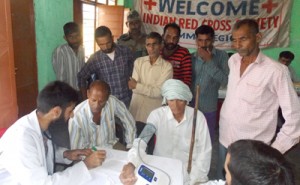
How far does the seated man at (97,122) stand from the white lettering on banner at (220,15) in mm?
3846

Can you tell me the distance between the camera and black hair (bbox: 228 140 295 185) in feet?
2.96

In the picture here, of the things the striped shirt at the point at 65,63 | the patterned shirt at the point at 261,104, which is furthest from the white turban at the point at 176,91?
the striped shirt at the point at 65,63

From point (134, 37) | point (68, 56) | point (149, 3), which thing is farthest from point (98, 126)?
point (149, 3)

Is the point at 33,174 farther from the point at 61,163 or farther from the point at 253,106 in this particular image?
the point at 253,106

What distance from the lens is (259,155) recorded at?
0.95 m

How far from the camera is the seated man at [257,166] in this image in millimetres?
904

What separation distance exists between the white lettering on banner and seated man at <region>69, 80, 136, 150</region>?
385 cm

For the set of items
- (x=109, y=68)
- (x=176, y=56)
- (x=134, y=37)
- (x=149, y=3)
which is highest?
(x=149, y=3)

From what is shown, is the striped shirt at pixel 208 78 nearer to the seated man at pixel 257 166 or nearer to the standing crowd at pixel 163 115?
the standing crowd at pixel 163 115

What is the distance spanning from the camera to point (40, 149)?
A: 141cm

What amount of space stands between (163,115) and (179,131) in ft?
0.55

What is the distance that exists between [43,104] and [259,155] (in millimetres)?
1083

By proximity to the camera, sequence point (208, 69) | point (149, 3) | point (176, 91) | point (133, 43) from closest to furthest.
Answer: point (176, 91), point (208, 69), point (133, 43), point (149, 3)

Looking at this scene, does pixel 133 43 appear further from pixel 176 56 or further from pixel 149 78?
pixel 149 78
